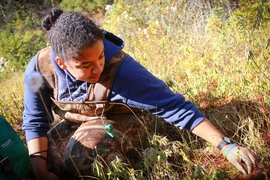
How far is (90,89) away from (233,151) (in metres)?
0.97

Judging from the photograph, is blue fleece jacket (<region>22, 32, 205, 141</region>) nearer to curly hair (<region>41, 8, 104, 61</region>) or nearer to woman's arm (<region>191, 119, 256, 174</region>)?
woman's arm (<region>191, 119, 256, 174</region>)

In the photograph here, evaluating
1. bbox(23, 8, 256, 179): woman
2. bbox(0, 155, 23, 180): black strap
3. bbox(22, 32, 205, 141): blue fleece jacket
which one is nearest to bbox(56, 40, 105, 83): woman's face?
bbox(23, 8, 256, 179): woman

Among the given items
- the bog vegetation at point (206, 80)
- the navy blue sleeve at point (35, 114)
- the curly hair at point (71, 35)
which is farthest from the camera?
the navy blue sleeve at point (35, 114)

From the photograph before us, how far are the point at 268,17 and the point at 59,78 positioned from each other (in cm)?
219

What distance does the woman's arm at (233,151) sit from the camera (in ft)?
5.27

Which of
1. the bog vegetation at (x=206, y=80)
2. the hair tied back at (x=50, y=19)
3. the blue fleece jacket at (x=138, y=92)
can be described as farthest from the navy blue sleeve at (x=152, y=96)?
the hair tied back at (x=50, y=19)

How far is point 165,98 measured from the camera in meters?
1.84

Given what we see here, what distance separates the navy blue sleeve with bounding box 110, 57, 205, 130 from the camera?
5.92 ft

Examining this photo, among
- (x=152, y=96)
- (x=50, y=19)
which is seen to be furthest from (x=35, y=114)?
(x=152, y=96)

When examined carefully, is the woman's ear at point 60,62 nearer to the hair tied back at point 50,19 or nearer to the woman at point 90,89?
the woman at point 90,89

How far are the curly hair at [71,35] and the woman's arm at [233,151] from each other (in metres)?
0.81

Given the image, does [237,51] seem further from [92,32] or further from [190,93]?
[92,32]

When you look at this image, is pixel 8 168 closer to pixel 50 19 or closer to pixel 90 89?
pixel 90 89

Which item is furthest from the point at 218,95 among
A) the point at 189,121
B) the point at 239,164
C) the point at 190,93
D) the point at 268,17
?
the point at 268,17
